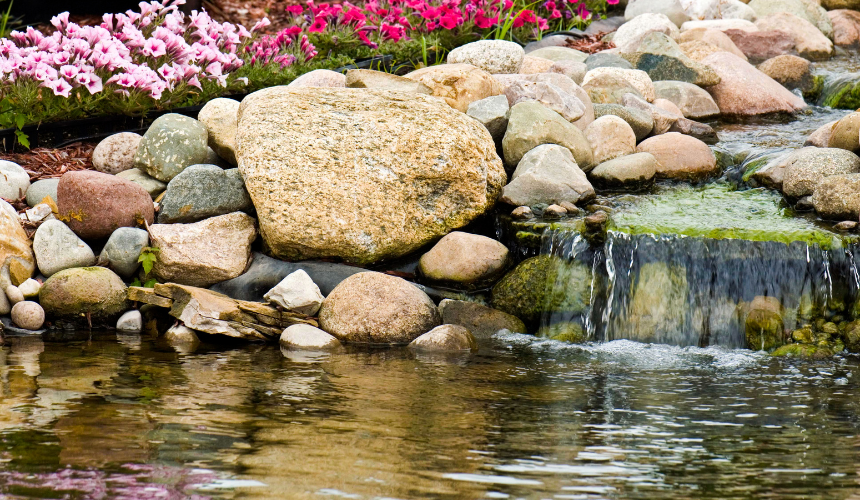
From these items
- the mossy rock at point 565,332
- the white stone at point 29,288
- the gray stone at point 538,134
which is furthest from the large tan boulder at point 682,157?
the white stone at point 29,288

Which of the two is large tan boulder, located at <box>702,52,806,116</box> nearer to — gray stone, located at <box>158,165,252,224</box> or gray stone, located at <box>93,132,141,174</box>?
gray stone, located at <box>158,165,252,224</box>

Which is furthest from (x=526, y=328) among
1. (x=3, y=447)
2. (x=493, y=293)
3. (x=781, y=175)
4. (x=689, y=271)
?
(x=3, y=447)

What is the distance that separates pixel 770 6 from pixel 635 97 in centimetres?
547

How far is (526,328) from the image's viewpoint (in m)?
6.75

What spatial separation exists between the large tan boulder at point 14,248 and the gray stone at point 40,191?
0.41m

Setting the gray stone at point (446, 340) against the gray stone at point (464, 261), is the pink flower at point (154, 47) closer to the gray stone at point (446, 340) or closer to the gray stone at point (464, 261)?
the gray stone at point (464, 261)

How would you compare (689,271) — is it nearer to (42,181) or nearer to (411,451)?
(411,451)

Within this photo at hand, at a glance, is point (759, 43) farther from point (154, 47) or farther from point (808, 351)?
point (154, 47)

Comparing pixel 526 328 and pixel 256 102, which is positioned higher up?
pixel 256 102

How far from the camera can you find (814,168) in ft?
23.7

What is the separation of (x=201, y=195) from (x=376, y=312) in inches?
70.7

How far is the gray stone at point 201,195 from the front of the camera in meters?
7.08

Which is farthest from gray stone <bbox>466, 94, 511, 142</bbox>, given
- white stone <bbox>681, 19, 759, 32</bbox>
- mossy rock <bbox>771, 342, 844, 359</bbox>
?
white stone <bbox>681, 19, 759, 32</bbox>

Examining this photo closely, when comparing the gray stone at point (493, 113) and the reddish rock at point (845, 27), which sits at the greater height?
the reddish rock at point (845, 27)
